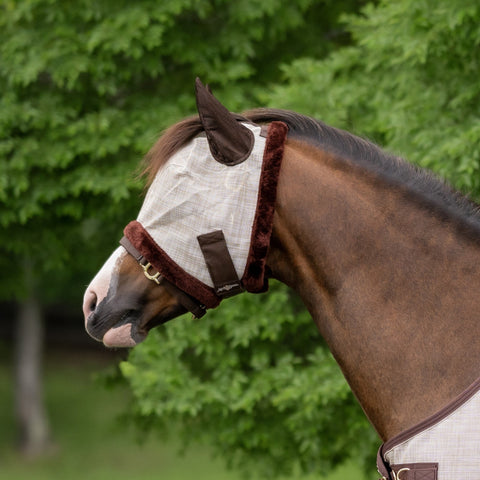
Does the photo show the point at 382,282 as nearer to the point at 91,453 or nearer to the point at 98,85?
the point at 98,85

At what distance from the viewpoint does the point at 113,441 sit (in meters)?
15.4

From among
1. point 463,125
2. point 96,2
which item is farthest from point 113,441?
point 463,125

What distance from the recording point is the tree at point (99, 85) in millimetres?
5180

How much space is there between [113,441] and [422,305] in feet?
47.0

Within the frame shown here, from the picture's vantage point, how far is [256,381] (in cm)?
476

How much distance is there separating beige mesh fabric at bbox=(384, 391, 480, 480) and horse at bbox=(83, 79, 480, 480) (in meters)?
0.04

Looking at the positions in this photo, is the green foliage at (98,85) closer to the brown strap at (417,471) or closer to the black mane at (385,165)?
the black mane at (385,165)

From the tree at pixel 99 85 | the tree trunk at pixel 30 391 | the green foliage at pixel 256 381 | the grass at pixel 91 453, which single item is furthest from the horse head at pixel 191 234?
the tree trunk at pixel 30 391

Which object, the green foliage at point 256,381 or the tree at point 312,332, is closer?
the tree at point 312,332

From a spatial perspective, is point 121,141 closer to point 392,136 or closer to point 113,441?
point 392,136

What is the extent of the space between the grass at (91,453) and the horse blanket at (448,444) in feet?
30.0

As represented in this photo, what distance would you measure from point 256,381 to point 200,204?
2.83m

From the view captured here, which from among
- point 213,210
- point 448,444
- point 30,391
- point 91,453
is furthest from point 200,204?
point 91,453

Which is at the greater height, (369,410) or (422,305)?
(422,305)
